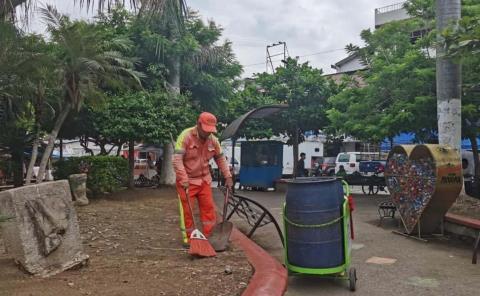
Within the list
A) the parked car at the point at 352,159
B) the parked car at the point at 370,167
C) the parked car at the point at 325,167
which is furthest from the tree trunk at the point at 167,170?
the parked car at the point at 352,159

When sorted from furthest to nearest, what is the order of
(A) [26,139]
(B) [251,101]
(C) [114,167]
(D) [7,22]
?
(B) [251,101] → (A) [26,139] → (C) [114,167] → (D) [7,22]

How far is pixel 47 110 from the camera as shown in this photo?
13.5 metres

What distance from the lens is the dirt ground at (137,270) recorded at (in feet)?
14.7

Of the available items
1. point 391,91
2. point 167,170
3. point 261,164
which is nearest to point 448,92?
point 391,91

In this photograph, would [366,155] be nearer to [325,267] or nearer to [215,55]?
[215,55]

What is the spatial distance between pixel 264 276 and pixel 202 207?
6.14ft

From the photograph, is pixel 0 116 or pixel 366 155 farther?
pixel 366 155

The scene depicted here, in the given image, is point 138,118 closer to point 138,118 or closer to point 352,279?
point 138,118

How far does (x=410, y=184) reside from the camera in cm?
873

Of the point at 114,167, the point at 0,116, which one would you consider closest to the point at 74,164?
the point at 114,167

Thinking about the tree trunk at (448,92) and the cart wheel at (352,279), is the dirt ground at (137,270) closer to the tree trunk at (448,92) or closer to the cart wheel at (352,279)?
the cart wheel at (352,279)

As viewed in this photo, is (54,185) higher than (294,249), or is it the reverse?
(54,185)

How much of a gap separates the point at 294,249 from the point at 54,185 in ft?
8.13

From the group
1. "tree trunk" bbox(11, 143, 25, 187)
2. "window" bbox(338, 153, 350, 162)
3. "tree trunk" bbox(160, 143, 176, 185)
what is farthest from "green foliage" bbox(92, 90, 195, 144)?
"window" bbox(338, 153, 350, 162)
